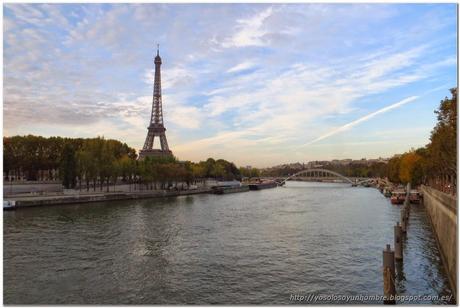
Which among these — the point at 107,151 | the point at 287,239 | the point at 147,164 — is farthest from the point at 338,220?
the point at 147,164

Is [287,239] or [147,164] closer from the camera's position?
[287,239]

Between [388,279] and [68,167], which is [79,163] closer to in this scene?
[68,167]

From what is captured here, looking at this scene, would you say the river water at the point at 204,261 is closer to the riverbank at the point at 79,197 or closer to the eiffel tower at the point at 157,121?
the riverbank at the point at 79,197

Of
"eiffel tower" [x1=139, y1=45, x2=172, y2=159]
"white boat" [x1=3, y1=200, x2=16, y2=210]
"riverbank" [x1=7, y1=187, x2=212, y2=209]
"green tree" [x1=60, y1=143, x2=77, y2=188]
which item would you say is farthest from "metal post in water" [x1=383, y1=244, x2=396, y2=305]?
"eiffel tower" [x1=139, y1=45, x2=172, y2=159]

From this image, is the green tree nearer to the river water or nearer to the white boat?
the white boat

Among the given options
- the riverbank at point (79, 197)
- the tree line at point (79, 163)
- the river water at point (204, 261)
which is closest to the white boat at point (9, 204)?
the riverbank at point (79, 197)

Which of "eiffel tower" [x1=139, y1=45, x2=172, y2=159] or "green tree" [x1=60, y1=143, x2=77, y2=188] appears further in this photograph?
"eiffel tower" [x1=139, y1=45, x2=172, y2=159]

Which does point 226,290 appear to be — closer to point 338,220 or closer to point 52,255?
point 52,255

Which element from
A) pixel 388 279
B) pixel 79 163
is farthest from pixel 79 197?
pixel 388 279
